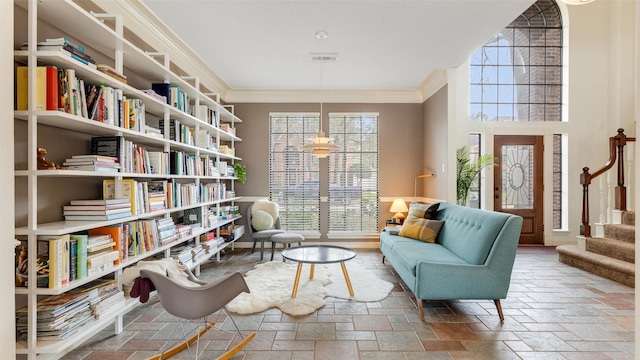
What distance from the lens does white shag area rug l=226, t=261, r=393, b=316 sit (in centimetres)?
304

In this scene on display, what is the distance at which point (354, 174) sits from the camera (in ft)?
19.2

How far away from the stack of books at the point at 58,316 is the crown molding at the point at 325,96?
4358 mm

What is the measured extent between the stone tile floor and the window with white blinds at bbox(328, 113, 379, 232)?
7.78 feet

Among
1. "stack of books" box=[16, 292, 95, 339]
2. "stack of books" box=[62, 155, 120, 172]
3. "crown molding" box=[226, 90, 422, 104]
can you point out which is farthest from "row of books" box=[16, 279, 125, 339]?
"crown molding" box=[226, 90, 422, 104]

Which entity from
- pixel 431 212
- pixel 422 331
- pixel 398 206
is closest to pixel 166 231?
pixel 422 331

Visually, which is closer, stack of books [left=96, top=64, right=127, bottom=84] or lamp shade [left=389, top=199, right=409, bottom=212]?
stack of books [left=96, top=64, right=127, bottom=84]

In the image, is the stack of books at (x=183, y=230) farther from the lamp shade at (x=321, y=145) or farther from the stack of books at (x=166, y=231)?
the lamp shade at (x=321, y=145)

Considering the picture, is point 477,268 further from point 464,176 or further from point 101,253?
point 101,253

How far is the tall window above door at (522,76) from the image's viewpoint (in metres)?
5.80

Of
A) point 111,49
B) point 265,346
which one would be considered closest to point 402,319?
point 265,346

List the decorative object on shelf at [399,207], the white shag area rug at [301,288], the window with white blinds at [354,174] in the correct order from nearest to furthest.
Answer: the white shag area rug at [301,288]
the decorative object on shelf at [399,207]
the window with white blinds at [354,174]

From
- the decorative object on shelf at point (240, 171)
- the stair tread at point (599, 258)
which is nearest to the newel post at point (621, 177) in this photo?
the stair tread at point (599, 258)

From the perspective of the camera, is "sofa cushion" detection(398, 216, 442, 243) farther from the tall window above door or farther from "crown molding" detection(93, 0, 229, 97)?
Result: "crown molding" detection(93, 0, 229, 97)

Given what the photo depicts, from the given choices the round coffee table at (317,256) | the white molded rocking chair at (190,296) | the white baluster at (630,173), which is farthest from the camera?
the white baluster at (630,173)
